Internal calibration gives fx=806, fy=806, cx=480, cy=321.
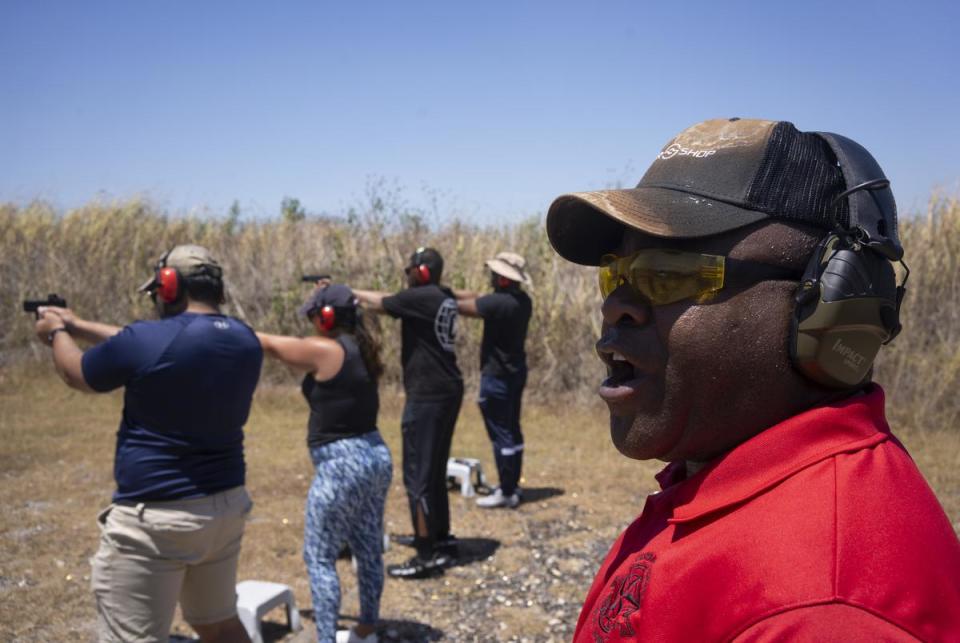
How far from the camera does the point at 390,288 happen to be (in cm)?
1234

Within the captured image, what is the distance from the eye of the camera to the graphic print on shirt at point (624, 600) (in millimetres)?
1265

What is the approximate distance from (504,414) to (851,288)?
19.7 ft

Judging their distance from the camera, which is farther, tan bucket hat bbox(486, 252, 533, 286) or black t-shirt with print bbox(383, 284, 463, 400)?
tan bucket hat bbox(486, 252, 533, 286)

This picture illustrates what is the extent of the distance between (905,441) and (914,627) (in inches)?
361

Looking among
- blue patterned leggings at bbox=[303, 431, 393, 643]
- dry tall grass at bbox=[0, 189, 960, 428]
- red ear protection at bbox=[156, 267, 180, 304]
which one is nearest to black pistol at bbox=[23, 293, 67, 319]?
red ear protection at bbox=[156, 267, 180, 304]

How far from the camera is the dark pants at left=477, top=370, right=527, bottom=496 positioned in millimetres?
7133

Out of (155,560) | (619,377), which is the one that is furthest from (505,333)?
(619,377)

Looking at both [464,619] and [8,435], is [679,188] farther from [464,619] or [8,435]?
[8,435]

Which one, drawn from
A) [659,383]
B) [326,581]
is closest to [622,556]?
[659,383]

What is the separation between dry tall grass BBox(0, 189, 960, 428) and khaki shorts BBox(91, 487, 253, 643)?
787 centimetres

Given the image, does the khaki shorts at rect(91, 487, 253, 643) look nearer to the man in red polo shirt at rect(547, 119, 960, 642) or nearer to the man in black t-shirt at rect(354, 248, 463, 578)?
the man in black t-shirt at rect(354, 248, 463, 578)

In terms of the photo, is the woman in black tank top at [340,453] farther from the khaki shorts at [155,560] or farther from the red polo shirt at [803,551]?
the red polo shirt at [803,551]

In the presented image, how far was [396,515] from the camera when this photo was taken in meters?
7.15

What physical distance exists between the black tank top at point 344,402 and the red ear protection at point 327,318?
0.09 m
